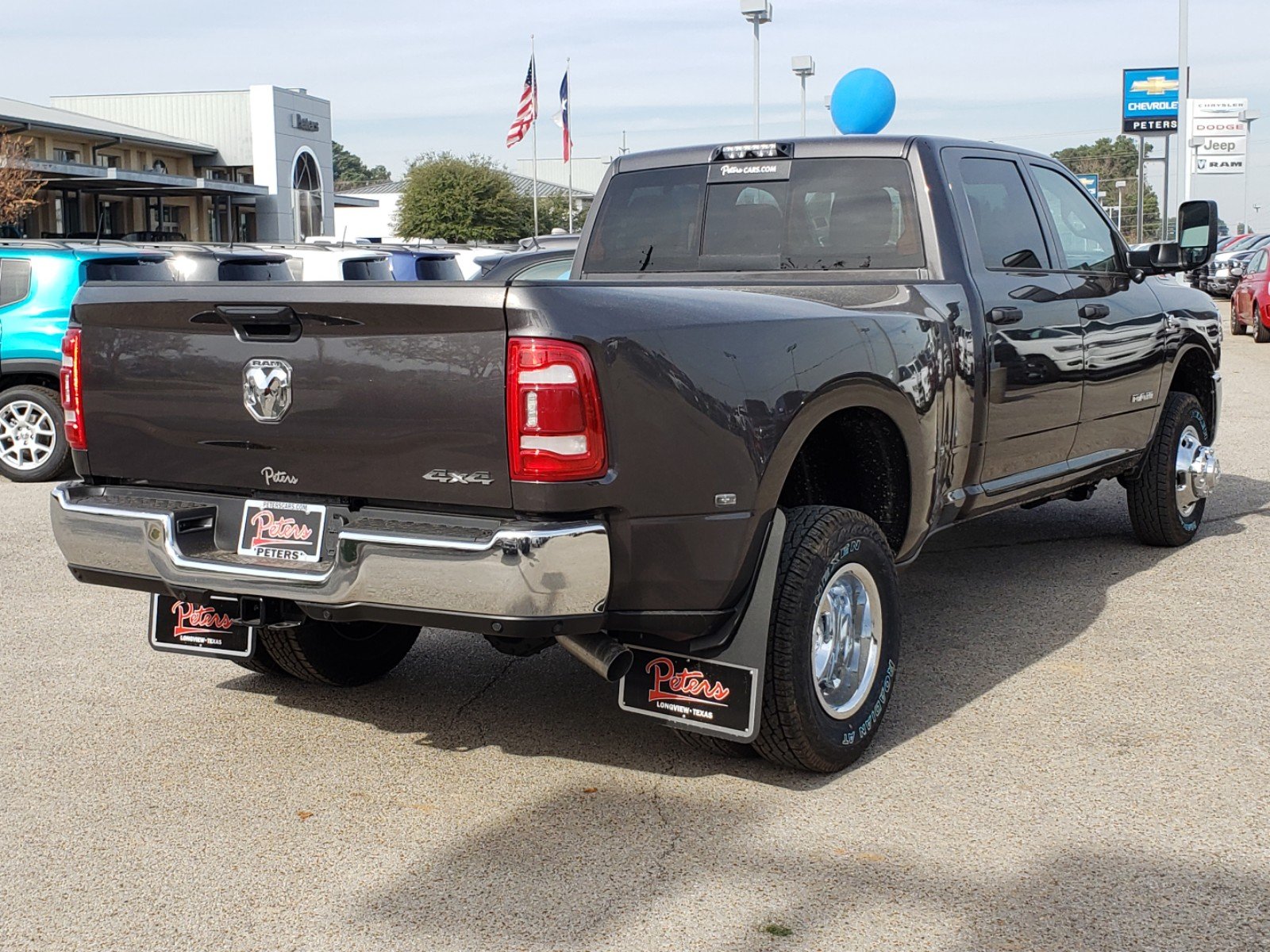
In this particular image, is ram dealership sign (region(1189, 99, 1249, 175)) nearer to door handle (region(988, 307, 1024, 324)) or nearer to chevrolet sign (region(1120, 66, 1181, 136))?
chevrolet sign (region(1120, 66, 1181, 136))

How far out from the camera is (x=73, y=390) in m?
4.30

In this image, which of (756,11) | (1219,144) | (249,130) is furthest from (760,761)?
(1219,144)

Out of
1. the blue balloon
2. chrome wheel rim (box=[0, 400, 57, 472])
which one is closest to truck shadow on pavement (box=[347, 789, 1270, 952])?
chrome wheel rim (box=[0, 400, 57, 472])

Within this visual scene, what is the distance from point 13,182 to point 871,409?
36364 millimetres

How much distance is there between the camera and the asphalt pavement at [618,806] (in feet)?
11.1

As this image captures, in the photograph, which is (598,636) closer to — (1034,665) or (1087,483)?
(1034,665)

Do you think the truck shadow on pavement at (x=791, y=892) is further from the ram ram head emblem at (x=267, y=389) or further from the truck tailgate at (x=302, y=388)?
the ram ram head emblem at (x=267, y=389)

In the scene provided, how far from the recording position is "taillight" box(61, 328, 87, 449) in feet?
14.0

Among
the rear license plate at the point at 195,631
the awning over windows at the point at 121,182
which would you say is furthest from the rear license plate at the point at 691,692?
the awning over windows at the point at 121,182

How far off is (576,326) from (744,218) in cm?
259

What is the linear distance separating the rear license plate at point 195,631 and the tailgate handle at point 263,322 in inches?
40.0

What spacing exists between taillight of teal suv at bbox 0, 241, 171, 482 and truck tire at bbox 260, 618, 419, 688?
6096mm

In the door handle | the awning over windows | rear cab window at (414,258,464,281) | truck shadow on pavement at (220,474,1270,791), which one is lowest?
truck shadow on pavement at (220,474,1270,791)

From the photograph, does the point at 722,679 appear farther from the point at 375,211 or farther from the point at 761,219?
the point at 375,211
